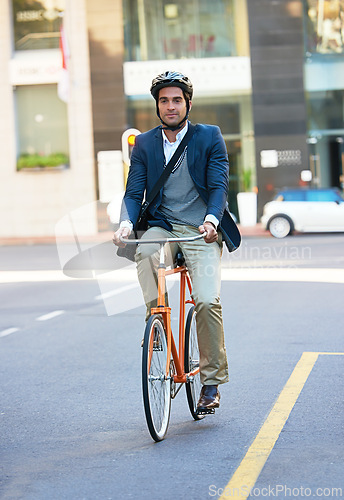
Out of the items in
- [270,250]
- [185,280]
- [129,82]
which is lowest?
[270,250]

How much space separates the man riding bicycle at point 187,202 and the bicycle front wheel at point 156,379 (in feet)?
0.88

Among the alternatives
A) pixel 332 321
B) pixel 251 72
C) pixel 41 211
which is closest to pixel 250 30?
pixel 251 72

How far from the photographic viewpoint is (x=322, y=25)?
30.1m

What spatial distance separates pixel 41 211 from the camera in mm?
30500

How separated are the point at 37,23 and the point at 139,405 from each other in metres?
26.5

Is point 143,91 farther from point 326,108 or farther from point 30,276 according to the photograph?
point 30,276

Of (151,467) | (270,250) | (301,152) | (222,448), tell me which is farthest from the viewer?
(301,152)

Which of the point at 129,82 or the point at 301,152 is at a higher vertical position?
the point at 129,82

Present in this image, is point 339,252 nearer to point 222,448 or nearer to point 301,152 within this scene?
point 301,152

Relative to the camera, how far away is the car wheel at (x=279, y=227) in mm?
25172

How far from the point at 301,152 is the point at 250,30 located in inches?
172

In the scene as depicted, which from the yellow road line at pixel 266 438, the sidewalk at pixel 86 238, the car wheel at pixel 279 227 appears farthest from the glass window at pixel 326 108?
the yellow road line at pixel 266 438

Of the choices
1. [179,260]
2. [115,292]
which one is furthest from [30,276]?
[179,260]

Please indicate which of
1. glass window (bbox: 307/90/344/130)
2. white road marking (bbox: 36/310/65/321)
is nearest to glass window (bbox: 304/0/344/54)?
glass window (bbox: 307/90/344/130)
